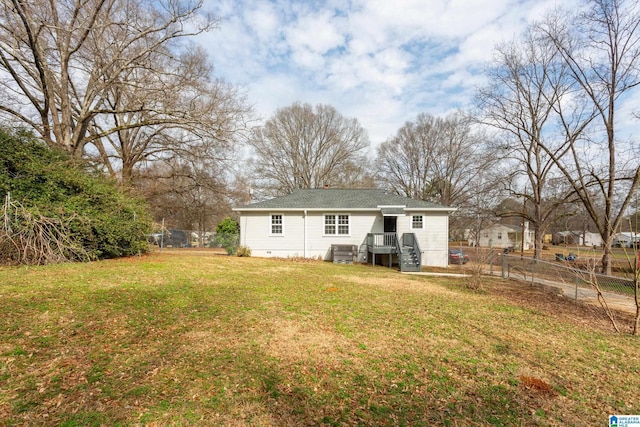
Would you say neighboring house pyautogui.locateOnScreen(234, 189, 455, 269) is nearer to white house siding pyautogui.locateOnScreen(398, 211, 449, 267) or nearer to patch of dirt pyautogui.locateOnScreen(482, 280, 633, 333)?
white house siding pyautogui.locateOnScreen(398, 211, 449, 267)

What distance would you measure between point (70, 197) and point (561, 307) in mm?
14800

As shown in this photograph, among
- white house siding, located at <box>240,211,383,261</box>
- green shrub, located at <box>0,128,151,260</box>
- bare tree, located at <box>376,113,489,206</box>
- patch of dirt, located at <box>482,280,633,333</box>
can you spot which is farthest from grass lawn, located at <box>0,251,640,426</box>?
bare tree, located at <box>376,113,489,206</box>

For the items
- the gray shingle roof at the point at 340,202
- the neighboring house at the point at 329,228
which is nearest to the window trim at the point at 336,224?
the neighboring house at the point at 329,228

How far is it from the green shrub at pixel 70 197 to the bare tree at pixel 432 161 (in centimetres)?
2682

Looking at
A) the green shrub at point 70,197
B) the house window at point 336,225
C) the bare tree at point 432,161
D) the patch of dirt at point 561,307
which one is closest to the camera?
the patch of dirt at point 561,307

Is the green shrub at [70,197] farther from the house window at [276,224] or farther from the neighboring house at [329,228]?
the house window at [276,224]

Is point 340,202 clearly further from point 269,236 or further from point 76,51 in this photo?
point 76,51

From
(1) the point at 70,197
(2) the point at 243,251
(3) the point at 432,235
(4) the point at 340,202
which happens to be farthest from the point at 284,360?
(3) the point at 432,235

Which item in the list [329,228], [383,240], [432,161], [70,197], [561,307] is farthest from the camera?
[432,161]

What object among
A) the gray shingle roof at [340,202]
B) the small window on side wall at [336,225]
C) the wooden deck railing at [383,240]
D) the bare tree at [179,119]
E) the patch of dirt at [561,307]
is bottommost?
the patch of dirt at [561,307]

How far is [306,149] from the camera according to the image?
30.5 meters

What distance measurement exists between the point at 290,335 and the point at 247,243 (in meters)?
12.0

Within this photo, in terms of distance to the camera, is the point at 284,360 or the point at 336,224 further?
the point at 336,224

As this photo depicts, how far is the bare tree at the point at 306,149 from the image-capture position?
29984 millimetres
